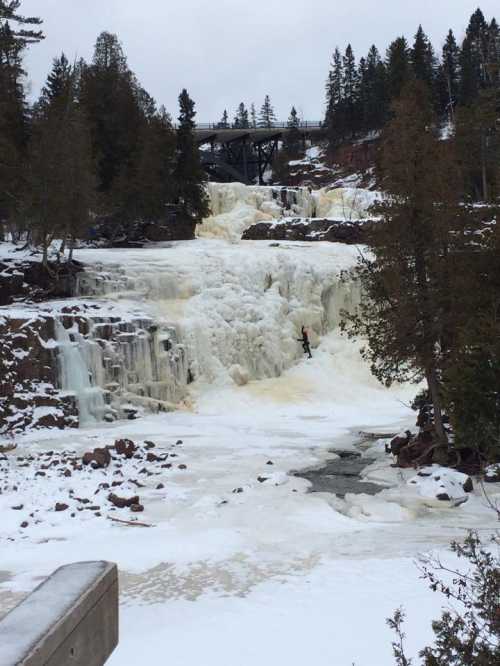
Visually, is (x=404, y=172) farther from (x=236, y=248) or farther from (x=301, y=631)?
(x=236, y=248)

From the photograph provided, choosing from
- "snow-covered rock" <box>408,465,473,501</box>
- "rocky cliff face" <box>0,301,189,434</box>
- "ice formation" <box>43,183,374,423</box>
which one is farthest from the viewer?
"ice formation" <box>43,183,374,423</box>

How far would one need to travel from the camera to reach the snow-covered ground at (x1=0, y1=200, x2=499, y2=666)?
18.1ft

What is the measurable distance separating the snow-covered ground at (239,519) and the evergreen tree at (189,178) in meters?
9.53

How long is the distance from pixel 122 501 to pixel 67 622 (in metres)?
8.63

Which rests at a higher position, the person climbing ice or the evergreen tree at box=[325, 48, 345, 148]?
the evergreen tree at box=[325, 48, 345, 148]

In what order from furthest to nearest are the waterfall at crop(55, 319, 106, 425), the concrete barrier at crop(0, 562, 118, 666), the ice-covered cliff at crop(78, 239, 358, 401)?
the ice-covered cliff at crop(78, 239, 358, 401)
the waterfall at crop(55, 319, 106, 425)
the concrete barrier at crop(0, 562, 118, 666)

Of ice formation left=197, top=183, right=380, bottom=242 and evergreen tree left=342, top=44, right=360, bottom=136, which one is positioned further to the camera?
evergreen tree left=342, top=44, right=360, bottom=136

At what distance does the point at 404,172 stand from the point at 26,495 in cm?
833

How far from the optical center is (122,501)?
32.0ft

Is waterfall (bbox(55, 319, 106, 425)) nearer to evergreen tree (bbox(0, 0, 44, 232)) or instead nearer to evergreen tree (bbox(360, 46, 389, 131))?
evergreen tree (bbox(0, 0, 44, 232))

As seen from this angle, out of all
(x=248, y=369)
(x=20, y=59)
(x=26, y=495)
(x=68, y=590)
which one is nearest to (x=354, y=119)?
(x=20, y=59)

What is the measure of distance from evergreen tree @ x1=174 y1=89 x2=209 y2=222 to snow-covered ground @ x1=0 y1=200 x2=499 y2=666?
9.53 meters

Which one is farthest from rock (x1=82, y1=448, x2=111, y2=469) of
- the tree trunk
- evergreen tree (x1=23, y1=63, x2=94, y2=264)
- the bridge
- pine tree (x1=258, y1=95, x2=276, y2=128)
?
pine tree (x1=258, y1=95, x2=276, y2=128)

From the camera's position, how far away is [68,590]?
1583 mm
